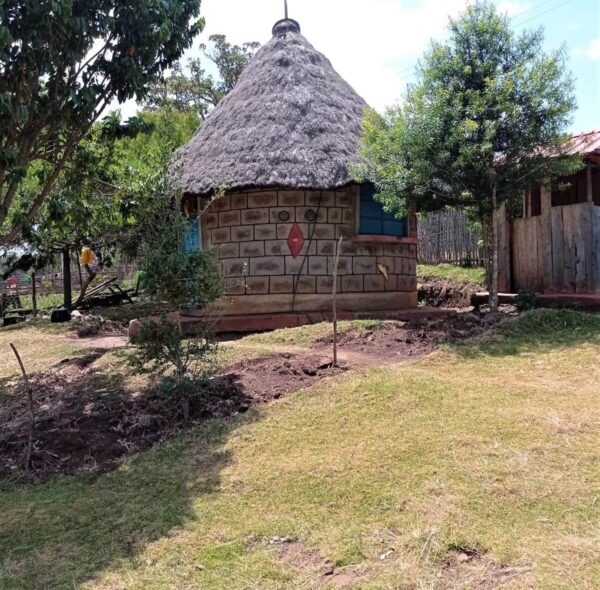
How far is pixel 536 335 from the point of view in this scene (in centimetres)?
749

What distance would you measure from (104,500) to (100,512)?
0.58 ft

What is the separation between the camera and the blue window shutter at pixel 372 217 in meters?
10.6

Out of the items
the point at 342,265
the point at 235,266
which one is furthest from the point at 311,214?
the point at 235,266

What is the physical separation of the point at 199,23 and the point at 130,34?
1.05 metres

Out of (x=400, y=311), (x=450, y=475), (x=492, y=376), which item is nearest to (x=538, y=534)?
(x=450, y=475)

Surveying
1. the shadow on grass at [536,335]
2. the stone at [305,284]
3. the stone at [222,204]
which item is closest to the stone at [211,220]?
the stone at [222,204]

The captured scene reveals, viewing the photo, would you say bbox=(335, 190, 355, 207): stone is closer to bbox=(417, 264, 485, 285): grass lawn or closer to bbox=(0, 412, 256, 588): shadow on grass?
bbox=(417, 264, 485, 285): grass lawn

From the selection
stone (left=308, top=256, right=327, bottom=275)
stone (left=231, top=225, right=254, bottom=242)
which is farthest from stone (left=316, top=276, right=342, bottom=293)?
stone (left=231, top=225, right=254, bottom=242)

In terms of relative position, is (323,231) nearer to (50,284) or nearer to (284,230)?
(284,230)

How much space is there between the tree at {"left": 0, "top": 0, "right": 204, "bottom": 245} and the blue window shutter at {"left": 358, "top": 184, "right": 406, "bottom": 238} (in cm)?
444

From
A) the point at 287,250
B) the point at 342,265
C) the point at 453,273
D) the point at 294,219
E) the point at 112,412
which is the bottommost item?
the point at 112,412

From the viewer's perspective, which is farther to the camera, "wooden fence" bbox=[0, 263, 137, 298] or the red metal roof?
"wooden fence" bbox=[0, 263, 137, 298]

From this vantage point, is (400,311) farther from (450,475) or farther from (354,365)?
(450,475)

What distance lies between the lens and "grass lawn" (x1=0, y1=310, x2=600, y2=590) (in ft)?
9.95
